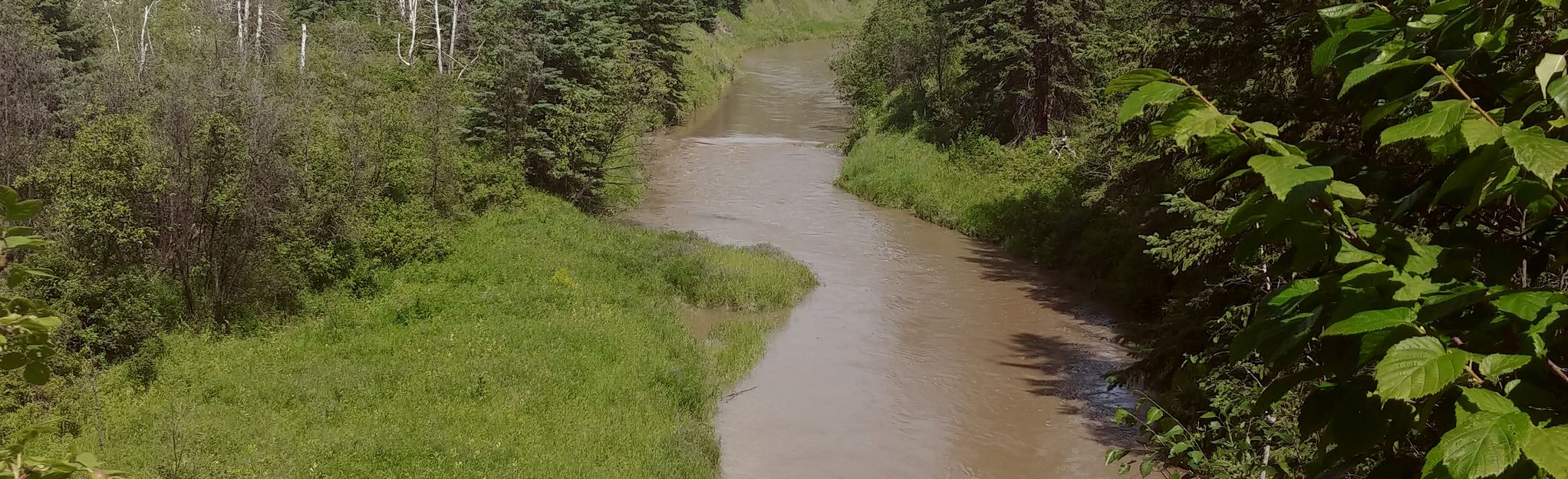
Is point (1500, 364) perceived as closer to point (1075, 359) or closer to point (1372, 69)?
point (1372, 69)

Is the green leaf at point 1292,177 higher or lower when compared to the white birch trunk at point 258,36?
higher

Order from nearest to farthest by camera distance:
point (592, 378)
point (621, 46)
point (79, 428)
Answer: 1. point (79, 428)
2. point (592, 378)
3. point (621, 46)

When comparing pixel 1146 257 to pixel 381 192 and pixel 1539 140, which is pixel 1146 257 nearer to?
pixel 381 192

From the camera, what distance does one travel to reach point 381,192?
18.8 m

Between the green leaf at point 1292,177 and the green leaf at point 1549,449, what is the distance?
45 centimetres

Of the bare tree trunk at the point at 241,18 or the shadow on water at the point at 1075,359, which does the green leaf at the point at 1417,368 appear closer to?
the shadow on water at the point at 1075,359

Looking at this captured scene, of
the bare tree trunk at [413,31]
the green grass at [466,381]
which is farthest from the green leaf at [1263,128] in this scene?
the bare tree trunk at [413,31]

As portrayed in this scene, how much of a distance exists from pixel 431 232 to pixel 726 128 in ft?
84.2

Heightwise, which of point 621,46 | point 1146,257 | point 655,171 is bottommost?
point 655,171

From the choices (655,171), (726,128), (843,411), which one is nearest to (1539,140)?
(843,411)

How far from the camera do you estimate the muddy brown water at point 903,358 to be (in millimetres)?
12961

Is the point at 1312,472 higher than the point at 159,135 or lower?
higher

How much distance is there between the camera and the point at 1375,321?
1.55 m

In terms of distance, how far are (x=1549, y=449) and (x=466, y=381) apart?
12.8 meters
